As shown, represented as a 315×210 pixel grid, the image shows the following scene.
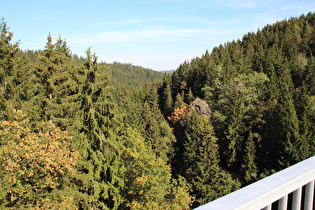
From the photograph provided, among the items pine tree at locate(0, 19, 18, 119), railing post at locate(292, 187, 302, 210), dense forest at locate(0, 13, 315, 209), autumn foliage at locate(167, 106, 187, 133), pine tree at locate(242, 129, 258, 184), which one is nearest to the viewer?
railing post at locate(292, 187, 302, 210)

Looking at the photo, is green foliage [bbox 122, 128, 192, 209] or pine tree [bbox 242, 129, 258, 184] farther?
pine tree [bbox 242, 129, 258, 184]

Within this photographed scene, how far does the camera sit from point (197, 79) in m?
56.5

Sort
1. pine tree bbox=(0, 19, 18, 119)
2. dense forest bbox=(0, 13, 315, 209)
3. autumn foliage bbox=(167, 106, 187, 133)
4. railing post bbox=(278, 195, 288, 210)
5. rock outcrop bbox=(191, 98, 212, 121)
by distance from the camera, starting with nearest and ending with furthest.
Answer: railing post bbox=(278, 195, 288, 210)
dense forest bbox=(0, 13, 315, 209)
pine tree bbox=(0, 19, 18, 119)
rock outcrop bbox=(191, 98, 212, 121)
autumn foliage bbox=(167, 106, 187, 133)

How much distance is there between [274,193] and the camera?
175 cm

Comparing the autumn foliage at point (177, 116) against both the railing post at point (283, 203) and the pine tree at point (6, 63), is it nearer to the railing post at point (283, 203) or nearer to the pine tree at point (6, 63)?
the pine tree at point (6, 63)

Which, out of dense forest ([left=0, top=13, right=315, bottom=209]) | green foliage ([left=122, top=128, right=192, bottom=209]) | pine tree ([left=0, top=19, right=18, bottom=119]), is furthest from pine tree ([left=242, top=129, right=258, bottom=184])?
pine tree ([left=0, top=19, right=18, bottom=119])

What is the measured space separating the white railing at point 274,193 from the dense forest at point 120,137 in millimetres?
7288


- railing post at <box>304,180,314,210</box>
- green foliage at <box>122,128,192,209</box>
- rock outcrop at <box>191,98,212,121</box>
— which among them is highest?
railing post at <box>304,180,314,210</box>

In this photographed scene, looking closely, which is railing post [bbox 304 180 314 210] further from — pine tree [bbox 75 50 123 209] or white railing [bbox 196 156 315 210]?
pine tree [bbox 75 50 123 209]

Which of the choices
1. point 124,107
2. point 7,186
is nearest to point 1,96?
point 7,186

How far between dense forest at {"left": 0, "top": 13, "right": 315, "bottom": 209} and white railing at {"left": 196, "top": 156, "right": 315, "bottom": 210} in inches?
287

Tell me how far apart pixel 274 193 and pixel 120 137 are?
51.7 feet

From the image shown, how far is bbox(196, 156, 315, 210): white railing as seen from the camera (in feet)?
5.14

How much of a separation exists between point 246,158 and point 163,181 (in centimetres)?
1496
